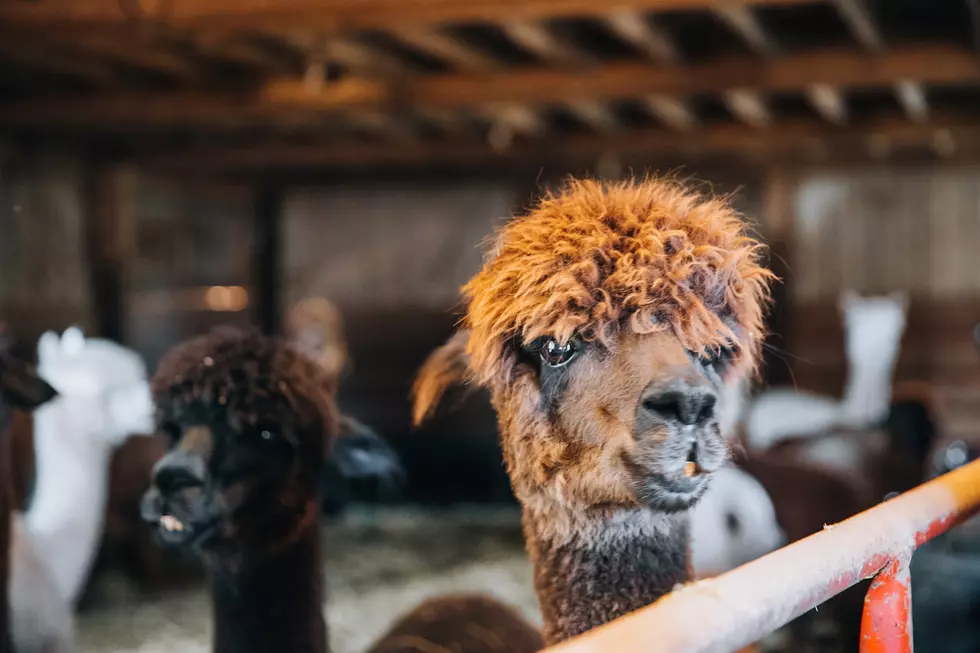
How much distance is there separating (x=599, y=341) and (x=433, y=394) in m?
0.47

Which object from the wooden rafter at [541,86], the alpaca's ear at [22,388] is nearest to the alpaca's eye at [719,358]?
the alpaca's ear at [22,388]

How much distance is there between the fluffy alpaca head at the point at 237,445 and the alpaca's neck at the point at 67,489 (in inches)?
40.1

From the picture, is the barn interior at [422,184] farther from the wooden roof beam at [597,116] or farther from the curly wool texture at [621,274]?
the curly wool texture at [621,274]

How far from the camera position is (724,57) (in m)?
4.37

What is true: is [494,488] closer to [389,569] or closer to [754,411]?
[389,569]

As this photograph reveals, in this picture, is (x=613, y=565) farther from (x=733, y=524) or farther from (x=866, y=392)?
(x=866, y=392)

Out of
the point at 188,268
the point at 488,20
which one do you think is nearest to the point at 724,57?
the point at 488,20

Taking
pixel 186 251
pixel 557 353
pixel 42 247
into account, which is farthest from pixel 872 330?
pixel 186 251

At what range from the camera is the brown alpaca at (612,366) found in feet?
4.42

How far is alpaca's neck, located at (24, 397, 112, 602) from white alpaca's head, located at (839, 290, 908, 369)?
3683 mm

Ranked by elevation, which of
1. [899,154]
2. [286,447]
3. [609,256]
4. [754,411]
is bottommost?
[754,411]

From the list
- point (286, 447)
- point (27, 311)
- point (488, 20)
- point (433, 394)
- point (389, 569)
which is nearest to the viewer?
point (433, 394)

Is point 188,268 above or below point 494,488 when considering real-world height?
Result: above

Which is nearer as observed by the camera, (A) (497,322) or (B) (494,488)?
(A) (497,322)
